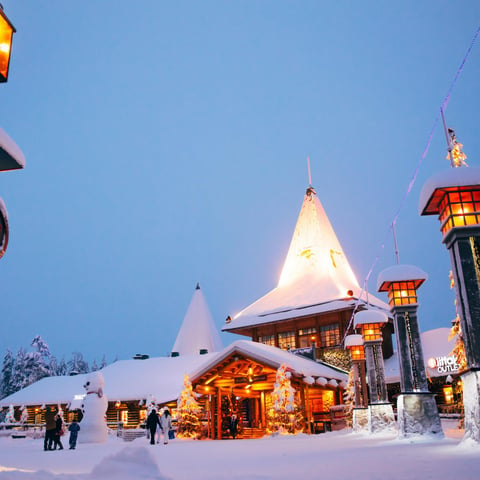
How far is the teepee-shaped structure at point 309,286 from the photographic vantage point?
3184 cm

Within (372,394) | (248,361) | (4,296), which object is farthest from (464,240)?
(4,296)

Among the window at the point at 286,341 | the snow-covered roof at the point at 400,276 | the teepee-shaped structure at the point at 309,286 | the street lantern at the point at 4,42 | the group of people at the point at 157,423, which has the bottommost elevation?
the group of people at the point at 157,423

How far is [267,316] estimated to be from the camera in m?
33.7

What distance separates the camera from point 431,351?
92.9ft

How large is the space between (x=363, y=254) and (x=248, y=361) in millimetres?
147280

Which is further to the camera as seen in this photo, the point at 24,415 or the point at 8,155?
the point at 24,415

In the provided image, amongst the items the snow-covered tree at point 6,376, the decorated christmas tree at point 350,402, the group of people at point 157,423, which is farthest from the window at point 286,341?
the snow-covered tree at point 6,376

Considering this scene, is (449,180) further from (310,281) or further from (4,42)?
(310,281)

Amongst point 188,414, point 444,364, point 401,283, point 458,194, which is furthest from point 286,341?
point 458,194

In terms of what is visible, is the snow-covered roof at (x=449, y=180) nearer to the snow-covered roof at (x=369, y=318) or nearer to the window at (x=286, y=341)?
the snow-covered roof at (x=369, y=318)

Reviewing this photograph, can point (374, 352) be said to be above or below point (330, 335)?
below

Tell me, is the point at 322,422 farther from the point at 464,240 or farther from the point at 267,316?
the point at 464,240

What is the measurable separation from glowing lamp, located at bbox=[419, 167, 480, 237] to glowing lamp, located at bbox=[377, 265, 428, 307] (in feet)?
13.1

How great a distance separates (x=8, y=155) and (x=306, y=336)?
93.4 feet
